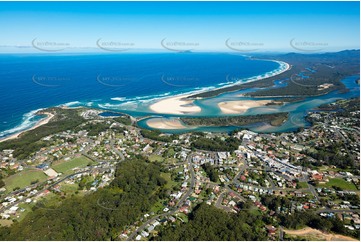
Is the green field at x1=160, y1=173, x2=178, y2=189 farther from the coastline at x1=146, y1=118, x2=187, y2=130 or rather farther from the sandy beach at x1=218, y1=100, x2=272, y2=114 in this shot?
the sandy beach at x1=218, y1=100, x2=272, y2=114

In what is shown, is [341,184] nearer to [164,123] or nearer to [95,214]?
[95,214]

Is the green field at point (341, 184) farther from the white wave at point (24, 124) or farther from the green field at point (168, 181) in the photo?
the white wave at point (24, 124)

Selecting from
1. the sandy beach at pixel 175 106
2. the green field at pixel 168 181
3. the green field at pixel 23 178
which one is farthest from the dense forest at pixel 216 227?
the sandy beach at pixel 175 106

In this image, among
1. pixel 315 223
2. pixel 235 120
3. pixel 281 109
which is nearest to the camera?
pixel 315 223

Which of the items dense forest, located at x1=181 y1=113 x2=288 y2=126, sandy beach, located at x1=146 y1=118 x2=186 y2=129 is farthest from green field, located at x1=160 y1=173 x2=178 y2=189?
dense forest, located at x1=181 y1=113 x2=288 y2=126

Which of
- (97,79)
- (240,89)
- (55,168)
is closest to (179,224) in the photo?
(55,168)

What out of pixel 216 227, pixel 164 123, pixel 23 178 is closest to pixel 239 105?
pixel 164 123

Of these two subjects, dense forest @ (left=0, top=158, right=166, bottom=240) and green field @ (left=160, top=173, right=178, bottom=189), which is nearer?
dense forest @ (left=0, top=158, right=166, bottom=240)
